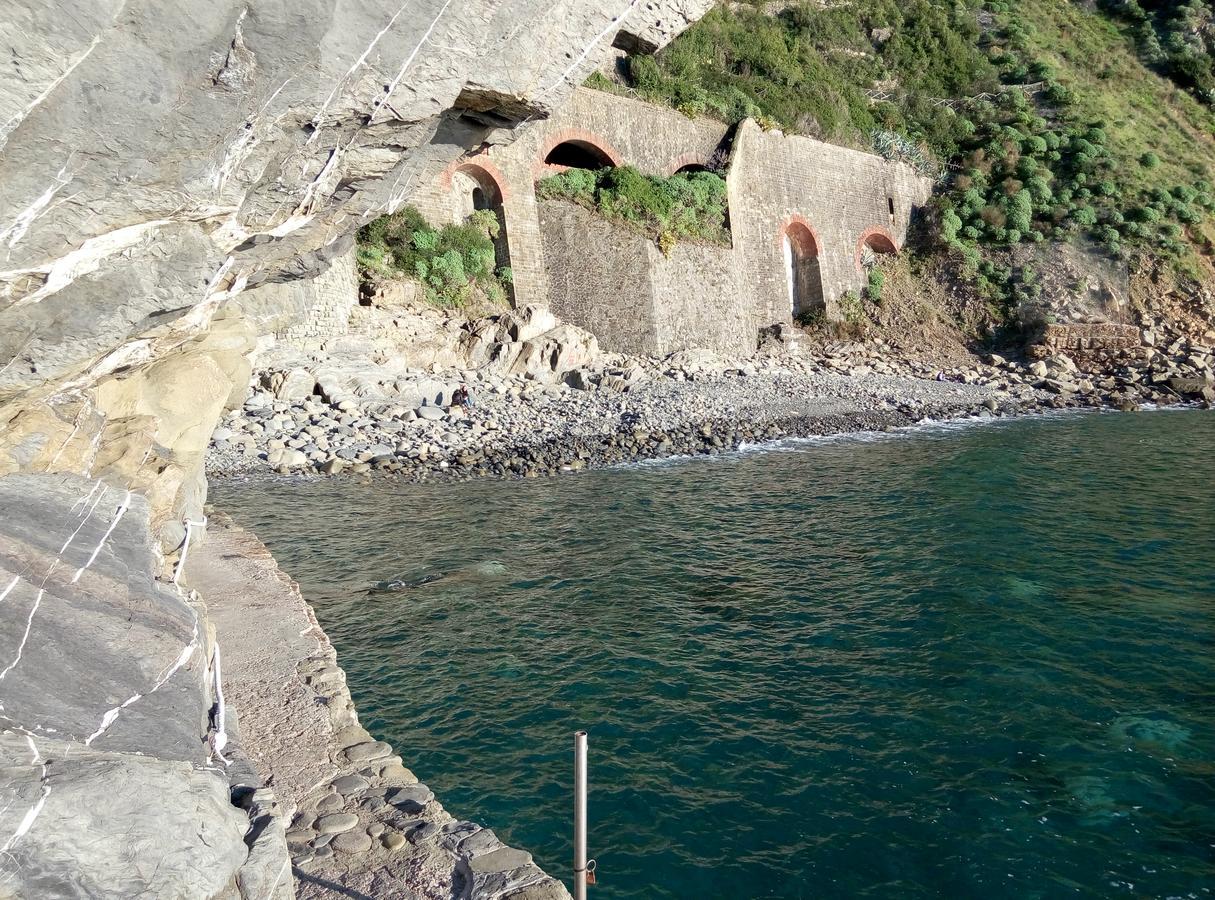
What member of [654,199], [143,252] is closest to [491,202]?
[654,199]

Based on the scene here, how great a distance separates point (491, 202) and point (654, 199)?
16.0ft

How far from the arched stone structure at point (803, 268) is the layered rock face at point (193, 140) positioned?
24.6m

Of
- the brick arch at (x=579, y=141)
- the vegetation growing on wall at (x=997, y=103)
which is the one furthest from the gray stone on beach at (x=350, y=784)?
the vegetation growing on wall at (x=997, y=103)

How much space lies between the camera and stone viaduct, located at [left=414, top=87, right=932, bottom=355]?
22156 millimetres

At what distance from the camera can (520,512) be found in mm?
12609

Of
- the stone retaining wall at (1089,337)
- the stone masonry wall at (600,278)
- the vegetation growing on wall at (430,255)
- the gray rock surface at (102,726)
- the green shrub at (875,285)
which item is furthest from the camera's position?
the green shrub at (875,285)

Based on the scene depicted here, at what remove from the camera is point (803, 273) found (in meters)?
29.7

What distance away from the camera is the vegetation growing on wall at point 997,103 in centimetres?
2984

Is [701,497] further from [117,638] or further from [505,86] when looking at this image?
[117,638]

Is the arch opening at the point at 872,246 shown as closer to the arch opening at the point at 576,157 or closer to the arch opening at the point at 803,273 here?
the arch opening at the point at 803,273

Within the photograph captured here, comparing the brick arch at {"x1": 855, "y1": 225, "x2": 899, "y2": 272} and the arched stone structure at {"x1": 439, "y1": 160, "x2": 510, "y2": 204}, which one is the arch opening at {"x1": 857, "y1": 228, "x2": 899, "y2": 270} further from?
the arched stone structure at {"x1": 439, "y1": 160, "x2": 510, "y2": 204}

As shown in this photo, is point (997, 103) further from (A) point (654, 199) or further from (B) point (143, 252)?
(B) point (143, 252)

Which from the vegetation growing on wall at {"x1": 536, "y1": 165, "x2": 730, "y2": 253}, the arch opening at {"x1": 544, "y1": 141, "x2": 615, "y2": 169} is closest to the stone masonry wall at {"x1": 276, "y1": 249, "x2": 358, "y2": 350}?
the vegetation growing on wall at {"x1": 536, "y1": 165, "x2": 730, "y2": 253}

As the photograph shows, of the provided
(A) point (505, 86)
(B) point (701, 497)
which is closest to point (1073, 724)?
(A) point (505, 86)
